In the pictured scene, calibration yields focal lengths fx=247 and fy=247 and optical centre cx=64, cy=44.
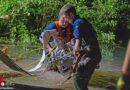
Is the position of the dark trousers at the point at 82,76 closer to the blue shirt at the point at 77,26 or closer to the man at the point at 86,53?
the man at the point at 86,53

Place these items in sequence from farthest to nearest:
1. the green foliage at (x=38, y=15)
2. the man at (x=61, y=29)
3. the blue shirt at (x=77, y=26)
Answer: the green foliage at (x=38, y=15) → the man at (x=61, y=29) → the blue shirt at (x=77, y=26)

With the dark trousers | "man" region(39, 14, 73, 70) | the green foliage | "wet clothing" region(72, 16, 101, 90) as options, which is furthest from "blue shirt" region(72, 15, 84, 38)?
the green foliage

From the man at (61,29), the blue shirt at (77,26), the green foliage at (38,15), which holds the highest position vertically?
the blue shirt at (77,26)

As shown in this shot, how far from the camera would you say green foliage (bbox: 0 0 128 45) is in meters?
16.5

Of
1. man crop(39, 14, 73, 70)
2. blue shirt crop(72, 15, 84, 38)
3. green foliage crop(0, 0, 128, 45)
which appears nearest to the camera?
blue shirt crop(72, 15, 84, 38)

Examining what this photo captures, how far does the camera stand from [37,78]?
7.19 meters

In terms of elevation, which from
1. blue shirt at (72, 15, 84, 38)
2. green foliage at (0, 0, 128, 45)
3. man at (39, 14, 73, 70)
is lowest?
green foliage at (0, 0, 128, 45)

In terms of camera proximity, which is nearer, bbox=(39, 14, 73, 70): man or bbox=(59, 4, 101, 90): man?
bbox=(59, 4, 101, 90): man

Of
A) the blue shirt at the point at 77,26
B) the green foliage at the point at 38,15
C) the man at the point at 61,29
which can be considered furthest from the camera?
the green foliage at the point at 38,15

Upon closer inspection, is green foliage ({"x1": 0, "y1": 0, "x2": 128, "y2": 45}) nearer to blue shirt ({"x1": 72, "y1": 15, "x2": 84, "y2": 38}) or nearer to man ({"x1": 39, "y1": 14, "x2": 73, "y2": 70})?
man ({"x1": 39, "y1": 14, "x2": 73, "y2": 70})

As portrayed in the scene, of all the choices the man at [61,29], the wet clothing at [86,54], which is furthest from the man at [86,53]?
the man at [61,29]

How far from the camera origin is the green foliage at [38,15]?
16453 mm

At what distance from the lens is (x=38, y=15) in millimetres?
17625

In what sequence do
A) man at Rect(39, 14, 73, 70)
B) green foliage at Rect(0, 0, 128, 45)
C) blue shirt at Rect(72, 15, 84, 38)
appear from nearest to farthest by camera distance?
blue shirt at Rect(72, 15, 84, 38) → man at Rect(39, 14, 73, 70) → green foliage at Rect(0, 0, 128, 45)
